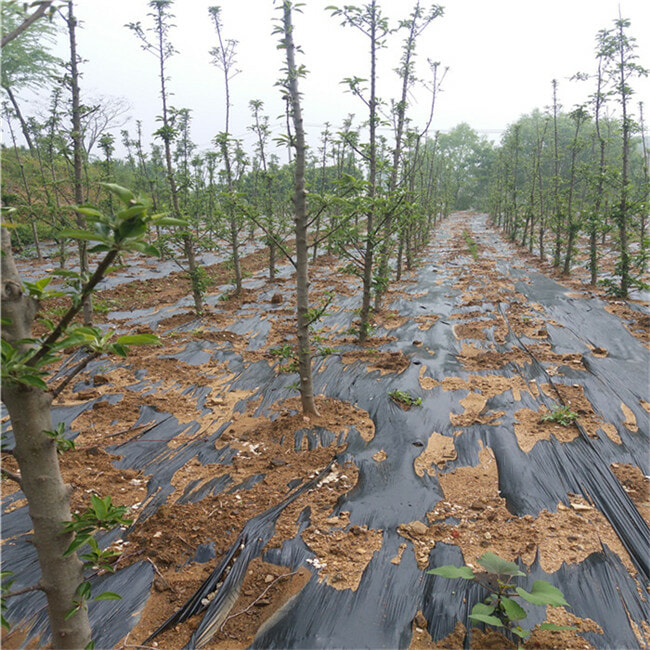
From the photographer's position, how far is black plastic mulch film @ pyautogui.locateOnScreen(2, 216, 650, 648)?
80.9 inches

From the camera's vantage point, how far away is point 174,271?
40.0 feet

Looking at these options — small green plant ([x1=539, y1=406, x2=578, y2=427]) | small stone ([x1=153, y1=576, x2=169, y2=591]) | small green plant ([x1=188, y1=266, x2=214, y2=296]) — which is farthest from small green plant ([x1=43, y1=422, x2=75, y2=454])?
small green plant ([x1=188, y1=266, x2=214, y2=296])

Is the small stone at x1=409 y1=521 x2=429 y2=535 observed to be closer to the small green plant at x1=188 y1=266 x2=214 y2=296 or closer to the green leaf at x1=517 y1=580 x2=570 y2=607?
the green leaf at x1=517 y1=580 x2=570 y2=607

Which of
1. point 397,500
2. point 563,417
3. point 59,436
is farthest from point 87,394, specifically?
point 563,417

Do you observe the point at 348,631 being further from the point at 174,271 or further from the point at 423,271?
Result: the point at 174,271

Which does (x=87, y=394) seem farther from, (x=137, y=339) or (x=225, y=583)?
(x=137, y=339)

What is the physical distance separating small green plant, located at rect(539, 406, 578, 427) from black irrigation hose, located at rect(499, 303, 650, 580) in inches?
4.9

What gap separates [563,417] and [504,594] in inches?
95.5

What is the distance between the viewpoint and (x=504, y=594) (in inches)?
80.0

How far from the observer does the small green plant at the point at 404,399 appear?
14.5ft

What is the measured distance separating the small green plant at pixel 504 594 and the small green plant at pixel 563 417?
6.98 feet

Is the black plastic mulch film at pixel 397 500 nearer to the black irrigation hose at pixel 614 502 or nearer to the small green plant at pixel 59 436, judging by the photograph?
the black irrigation hose at pixel 614 502

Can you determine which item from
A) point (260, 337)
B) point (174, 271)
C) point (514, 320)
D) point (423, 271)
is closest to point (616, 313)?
point (514, 320)

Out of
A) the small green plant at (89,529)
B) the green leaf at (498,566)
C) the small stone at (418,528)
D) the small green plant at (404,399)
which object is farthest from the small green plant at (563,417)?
the small green plant at (89,529)
